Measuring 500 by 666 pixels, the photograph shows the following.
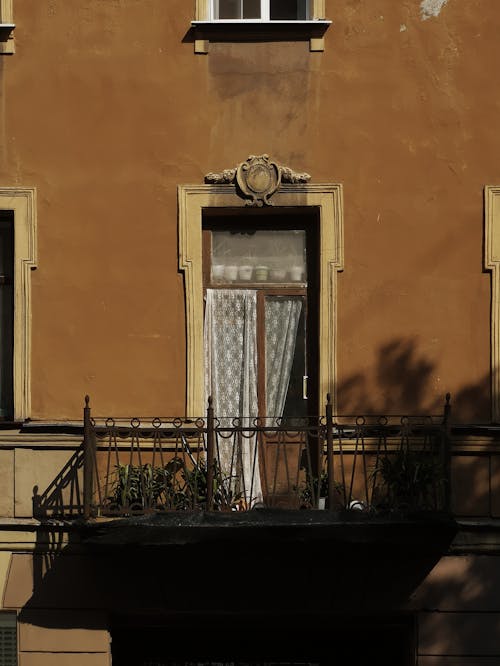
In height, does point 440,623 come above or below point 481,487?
below

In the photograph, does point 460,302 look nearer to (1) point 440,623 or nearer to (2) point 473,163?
(2) point 473,163

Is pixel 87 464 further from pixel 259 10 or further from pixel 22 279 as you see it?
pixel 259 10

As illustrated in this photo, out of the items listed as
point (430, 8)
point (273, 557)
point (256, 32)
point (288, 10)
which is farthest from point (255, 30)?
point (273, 557)

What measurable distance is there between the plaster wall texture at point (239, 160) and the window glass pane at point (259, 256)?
0.47 metres

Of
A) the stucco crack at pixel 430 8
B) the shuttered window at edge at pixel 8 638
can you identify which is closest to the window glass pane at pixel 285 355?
the stucco crack at pixel 430 8

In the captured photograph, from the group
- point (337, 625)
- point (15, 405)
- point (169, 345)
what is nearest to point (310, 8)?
point (169, 345)

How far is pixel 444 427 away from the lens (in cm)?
1222

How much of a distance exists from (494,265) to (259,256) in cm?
194

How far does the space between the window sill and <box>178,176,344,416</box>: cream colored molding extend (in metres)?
1.18

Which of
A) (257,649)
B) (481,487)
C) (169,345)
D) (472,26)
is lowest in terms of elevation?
(257,649)

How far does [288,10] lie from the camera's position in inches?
524

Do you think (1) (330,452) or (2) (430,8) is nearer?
(1) (330,452)

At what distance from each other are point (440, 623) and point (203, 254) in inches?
140

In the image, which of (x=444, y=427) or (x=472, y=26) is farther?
(x=472, y=26)
